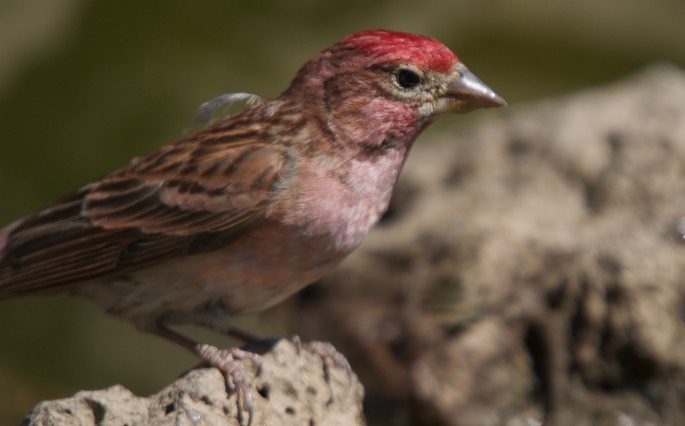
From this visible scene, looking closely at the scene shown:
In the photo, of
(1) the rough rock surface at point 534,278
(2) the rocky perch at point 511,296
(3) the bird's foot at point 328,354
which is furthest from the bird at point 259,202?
(1) the rough rock surface at point 534,278

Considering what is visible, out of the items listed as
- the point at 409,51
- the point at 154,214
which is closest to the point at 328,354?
the point at 154,214

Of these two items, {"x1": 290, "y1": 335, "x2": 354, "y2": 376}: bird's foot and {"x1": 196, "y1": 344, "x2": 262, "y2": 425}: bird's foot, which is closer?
{"x1": 196, "y1": 344, "x2": 262, "y2": 425}: bird's foot

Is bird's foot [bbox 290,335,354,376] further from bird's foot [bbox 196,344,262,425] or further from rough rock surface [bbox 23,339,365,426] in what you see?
bird's foot [bbox 196,344,262,425]

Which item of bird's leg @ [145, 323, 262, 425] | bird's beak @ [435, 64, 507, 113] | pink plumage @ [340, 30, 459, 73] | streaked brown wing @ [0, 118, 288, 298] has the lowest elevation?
bird's leg @ [145, 323, 262, 425]

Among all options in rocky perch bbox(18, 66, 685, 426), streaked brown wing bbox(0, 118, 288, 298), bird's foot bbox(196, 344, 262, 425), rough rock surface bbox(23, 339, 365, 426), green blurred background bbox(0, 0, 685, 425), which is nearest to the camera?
rough rock surface bbox(23, 339, 365, 426)

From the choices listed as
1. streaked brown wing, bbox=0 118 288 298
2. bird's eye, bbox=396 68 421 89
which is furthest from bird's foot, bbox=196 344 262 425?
bird's eye, bbox=396 68 421 89

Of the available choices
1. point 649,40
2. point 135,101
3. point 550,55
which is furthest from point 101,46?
point 649,40

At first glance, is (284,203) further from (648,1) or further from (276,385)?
(648,1)
